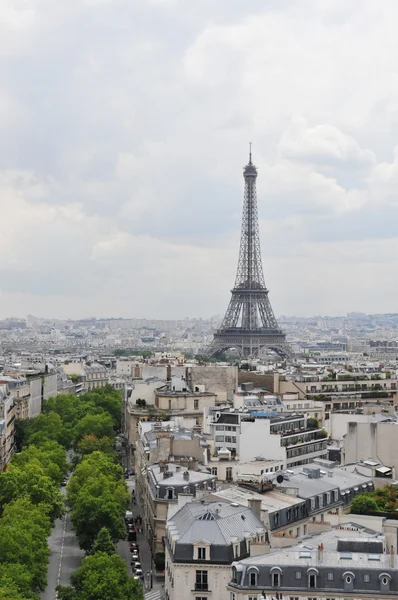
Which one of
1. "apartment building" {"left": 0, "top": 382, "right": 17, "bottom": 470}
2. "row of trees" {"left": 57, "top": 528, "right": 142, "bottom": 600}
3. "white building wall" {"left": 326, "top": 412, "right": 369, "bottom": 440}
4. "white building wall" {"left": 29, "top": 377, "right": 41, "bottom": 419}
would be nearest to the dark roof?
"white building wall" {"left": 326, "top": 412, "right": 369, "bottom": 440}

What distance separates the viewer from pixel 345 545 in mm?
34719

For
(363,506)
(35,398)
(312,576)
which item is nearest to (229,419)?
(363,506)

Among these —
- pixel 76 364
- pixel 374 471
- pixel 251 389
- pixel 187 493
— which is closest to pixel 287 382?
pixel 251 389

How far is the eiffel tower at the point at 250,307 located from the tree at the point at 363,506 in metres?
130

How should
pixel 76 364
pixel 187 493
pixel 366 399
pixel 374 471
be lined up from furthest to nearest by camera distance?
1. pixel 76 364
2. pixel 366 399
3. pixel 374 471
4. pixel 187 493

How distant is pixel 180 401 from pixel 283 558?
44902 millimetres

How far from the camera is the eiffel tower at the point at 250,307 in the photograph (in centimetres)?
17750

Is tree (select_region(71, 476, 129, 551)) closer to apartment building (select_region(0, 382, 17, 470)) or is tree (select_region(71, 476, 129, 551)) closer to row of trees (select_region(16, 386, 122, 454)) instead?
row of trees (select_region(16, 386, 122, 454))

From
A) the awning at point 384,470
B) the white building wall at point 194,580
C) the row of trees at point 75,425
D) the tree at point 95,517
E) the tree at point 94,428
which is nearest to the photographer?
the white building wall at point 194,580

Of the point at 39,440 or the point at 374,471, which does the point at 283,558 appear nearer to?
the point at 374,471

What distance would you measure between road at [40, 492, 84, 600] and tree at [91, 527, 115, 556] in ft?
8.27

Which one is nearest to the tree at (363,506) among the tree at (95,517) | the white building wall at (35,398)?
the tree at (95,517)

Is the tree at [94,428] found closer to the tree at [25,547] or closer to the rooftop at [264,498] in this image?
the tree at [25,547]

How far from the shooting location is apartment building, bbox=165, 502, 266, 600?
122 ft
